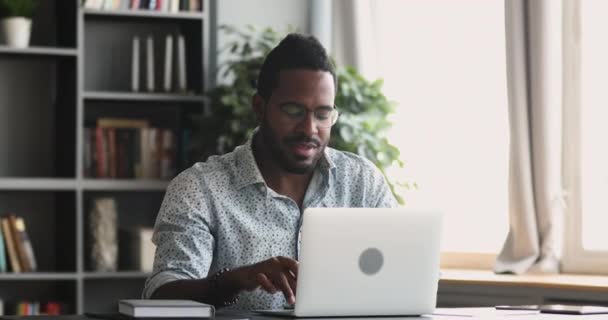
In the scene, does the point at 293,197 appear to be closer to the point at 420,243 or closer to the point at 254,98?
the point at 254,98

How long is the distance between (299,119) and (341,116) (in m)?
1.65

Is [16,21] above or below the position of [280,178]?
above

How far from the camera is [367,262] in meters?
2.42

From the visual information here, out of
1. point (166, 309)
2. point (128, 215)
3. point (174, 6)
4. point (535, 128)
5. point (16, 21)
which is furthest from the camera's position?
point (128, 215)

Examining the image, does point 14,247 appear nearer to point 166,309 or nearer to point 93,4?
point 93,4

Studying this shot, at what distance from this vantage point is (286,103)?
2.92 m

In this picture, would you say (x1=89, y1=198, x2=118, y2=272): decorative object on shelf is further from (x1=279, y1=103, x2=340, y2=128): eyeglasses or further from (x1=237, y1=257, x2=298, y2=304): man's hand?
(x1=237, y1=257, x2=298, y2=304): man's hand

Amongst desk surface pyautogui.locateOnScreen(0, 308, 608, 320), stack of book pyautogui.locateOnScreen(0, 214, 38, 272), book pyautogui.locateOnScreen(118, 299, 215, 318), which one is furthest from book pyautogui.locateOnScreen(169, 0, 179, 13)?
book pyautogui.locateOnScreen(118, 299, 215, 318)

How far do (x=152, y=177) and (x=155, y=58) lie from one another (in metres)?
0.55

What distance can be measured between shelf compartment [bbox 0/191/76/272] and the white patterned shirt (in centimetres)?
207

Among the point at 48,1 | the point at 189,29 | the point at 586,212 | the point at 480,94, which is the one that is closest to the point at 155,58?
the point at 189,29

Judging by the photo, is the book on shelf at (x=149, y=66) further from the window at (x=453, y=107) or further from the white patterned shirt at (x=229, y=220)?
the white patterned shirt at (x=229, y=220)

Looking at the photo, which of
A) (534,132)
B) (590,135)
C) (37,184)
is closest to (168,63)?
(37,184)

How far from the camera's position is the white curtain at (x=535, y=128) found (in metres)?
4.38
